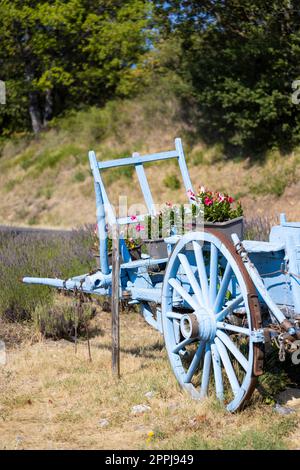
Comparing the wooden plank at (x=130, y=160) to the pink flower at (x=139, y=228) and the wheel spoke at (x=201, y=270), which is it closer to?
the pink flower at (x=139, y=228)

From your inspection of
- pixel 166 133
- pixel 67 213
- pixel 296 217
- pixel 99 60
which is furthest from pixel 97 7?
pixel 296 217

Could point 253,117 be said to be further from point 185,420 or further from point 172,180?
point 185,420

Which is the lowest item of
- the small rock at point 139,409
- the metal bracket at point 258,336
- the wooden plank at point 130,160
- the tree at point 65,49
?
the small rock at point 139,409

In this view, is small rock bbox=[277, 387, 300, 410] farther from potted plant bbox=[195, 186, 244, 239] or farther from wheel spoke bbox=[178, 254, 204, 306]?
potted plant bbox=[195, 186, 244, 239]

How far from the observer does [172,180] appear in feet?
65.3

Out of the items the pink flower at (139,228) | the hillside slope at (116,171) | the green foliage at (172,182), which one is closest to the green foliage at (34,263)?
the pink flower at (139,228)

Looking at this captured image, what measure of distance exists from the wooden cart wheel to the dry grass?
205mm

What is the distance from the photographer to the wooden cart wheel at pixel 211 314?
14.8 ft

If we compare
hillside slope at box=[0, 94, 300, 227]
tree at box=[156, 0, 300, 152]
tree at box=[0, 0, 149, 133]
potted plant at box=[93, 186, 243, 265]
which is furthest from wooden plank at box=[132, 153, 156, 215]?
tree at box=[0, 0, 149, 133]

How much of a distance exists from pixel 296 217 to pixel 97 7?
15.2 meters

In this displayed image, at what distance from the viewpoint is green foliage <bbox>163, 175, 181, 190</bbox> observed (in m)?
19.8

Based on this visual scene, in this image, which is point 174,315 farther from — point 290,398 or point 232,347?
point 290,398

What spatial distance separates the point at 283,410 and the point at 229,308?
0.86 m

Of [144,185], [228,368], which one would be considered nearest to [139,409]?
[228,368]
